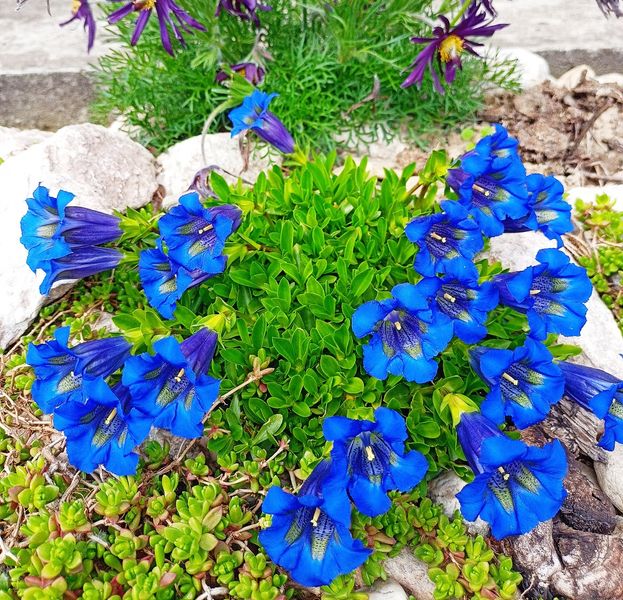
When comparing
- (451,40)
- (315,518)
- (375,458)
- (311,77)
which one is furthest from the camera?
(311,77)

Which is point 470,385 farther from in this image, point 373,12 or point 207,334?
point 373,12

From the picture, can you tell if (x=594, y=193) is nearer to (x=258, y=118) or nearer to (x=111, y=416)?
(x=258, y=118)

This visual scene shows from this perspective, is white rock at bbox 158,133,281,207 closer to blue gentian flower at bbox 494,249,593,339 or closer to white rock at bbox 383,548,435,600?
blue gentian flower at bbox 494,249,593,339

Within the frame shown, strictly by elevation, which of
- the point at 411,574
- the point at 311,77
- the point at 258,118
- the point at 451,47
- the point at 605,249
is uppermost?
the point at 451,47

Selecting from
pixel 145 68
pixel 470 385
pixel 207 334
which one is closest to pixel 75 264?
pixel 207 334

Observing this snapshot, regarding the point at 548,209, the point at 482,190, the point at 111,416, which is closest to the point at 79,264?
the point at 111,416
